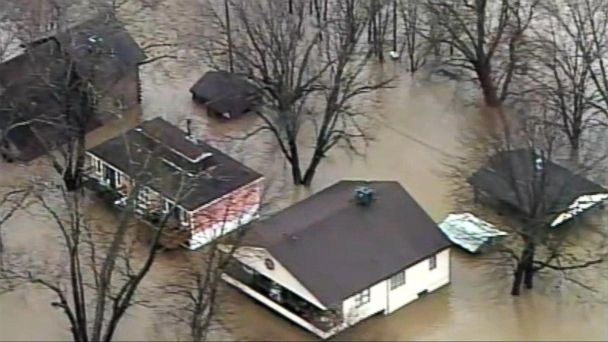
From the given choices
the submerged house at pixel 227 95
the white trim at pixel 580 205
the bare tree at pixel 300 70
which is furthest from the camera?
the submerged house at pixel 227 95

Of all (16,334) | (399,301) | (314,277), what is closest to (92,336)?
(16,334)

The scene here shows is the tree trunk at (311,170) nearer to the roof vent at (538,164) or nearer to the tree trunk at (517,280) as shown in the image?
the roof vent at (538,164)

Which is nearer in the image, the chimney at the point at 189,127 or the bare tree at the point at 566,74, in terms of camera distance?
the chimney at the point at 189,127

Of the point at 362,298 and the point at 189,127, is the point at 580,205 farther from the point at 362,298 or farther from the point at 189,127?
the point at 189,127

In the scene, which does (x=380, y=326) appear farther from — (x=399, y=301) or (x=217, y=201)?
(x=217, y=201)

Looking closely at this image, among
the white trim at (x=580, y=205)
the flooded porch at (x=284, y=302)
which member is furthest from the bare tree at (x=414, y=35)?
the flooded porch at (x=284, y=302)

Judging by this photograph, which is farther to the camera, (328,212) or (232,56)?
(232,56)

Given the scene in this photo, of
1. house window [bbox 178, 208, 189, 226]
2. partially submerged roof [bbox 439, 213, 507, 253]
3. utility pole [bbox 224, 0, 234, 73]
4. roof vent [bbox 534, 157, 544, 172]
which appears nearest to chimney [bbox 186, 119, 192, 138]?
utility pole [bbox 224, 0, 234, 73]
